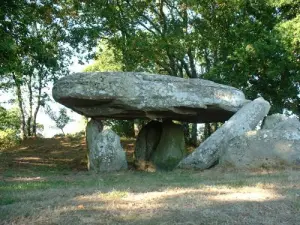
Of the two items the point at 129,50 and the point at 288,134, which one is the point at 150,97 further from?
the point at 129,50

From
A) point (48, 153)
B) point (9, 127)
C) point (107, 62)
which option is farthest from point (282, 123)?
point (9, 127)

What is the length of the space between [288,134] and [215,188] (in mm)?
4815

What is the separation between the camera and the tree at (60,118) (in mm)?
28047

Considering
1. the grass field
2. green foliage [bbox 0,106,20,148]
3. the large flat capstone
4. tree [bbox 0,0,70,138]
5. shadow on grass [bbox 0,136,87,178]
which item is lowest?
shadow on grass [bbox 0,136,87,178]

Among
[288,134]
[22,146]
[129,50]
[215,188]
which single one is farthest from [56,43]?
[215,188]

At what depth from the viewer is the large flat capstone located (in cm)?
1262

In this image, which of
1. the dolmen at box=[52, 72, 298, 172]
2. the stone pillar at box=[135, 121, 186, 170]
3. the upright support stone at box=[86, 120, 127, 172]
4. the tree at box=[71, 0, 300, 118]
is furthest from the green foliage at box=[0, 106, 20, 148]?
the upright support stone at box=[86, 120, 127, 172]

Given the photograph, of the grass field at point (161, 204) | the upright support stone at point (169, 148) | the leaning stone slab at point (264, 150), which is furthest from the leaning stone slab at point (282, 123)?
the grass field at point (161, 204)

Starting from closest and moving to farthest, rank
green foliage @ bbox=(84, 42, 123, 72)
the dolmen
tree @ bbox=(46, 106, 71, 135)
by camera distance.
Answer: the dolmen < green foliage @ bbox=(84, 42, 123, 72) < tree @ bbox=(46, 106, 71, 135)

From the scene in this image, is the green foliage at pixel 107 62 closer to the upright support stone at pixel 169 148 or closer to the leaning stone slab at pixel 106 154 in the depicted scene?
the upright support stone at pixel 169 148

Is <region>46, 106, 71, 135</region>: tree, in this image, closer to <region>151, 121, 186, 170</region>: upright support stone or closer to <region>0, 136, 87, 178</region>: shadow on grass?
<region>0, 136, 87, 178</region>: shadow on grass

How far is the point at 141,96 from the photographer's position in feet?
42.1

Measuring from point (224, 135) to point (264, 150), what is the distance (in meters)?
1.90

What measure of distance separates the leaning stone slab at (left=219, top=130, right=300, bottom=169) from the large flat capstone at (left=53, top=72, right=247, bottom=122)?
2779 mm
